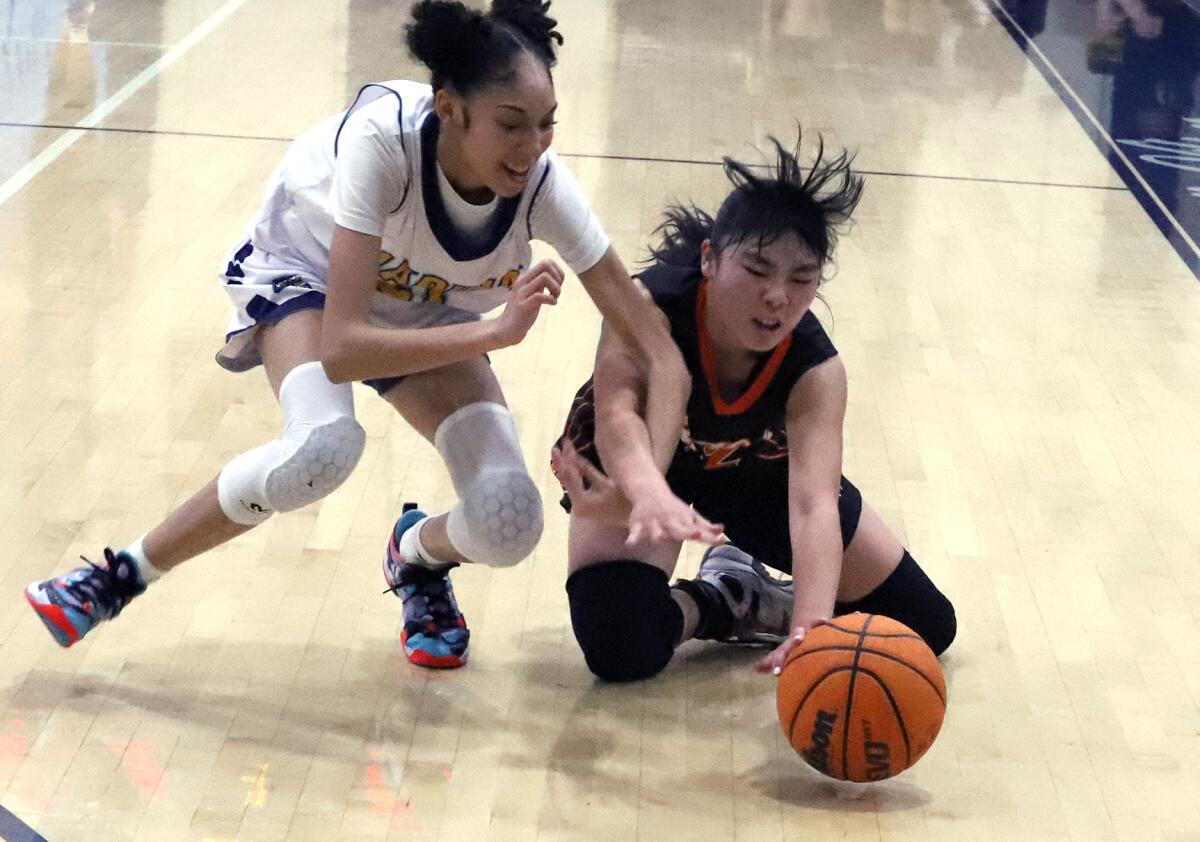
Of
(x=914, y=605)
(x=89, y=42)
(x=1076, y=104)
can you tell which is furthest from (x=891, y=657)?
(x=89, y=42)

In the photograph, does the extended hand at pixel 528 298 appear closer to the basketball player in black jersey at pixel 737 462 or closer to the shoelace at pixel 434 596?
the basketball player in black jersey at pixel 737 462

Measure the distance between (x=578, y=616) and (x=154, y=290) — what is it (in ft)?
8.02

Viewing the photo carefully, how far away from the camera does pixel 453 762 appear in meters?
2.78

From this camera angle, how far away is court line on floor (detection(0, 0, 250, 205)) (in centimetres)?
596

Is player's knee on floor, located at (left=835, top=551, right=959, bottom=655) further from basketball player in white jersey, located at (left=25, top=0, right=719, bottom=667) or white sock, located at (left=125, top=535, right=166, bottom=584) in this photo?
white sock, located at (left=125, top=535, right=166, bottom=584)

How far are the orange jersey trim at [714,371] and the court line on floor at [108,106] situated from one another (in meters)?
3.50

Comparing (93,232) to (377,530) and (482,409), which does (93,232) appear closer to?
(377,530)

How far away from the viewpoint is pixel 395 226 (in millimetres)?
2867

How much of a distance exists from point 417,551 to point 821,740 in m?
0.88

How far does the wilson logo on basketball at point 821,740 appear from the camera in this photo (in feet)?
8.63

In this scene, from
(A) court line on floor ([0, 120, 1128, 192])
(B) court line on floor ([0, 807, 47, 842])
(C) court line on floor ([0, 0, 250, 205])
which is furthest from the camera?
(A) court line on floor ([0, 120, 1128, 192])

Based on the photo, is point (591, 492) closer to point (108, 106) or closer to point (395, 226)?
point (395, 226)

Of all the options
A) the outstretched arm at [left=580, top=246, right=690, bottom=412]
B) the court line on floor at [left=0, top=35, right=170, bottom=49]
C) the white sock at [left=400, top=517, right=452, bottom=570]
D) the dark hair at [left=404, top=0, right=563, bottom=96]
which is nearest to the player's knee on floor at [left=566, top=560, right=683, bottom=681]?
the white sock at [left=400, top=517, right=452, bottom=570]

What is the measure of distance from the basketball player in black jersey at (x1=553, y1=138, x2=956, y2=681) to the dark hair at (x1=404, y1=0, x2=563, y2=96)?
1.33 ft
